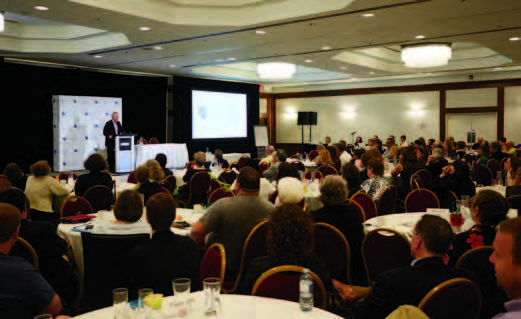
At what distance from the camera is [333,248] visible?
3.74 m

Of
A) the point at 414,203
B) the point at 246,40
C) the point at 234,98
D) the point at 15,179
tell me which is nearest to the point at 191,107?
the point at 234,98

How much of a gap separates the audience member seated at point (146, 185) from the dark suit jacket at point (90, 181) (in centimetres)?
92

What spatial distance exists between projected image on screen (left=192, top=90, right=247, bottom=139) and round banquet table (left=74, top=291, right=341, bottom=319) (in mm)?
15258

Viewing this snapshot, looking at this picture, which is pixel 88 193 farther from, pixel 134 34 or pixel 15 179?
pixel 134 34

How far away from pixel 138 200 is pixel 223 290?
1002 millimetres

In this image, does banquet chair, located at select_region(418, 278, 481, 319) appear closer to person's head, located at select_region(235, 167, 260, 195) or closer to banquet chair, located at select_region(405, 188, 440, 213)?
person's head, located at select_region(235, 167, 260, 195)

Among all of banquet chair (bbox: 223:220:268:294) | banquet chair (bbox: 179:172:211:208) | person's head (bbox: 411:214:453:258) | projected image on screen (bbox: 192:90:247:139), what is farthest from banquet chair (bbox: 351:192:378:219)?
projected image on screen (bbox: 192:90:247:139)

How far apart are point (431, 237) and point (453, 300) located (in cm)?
36

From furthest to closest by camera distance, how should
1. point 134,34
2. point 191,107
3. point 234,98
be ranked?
point 234,98 → point 191,107 → point 134,34

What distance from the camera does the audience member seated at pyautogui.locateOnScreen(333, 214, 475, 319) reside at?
2.26 meters

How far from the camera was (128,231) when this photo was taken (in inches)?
147

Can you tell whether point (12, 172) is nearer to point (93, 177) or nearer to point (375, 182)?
point (93, 177)

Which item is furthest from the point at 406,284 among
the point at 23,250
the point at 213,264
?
the point at 23,250

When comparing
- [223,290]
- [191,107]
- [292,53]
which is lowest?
[223,290]
